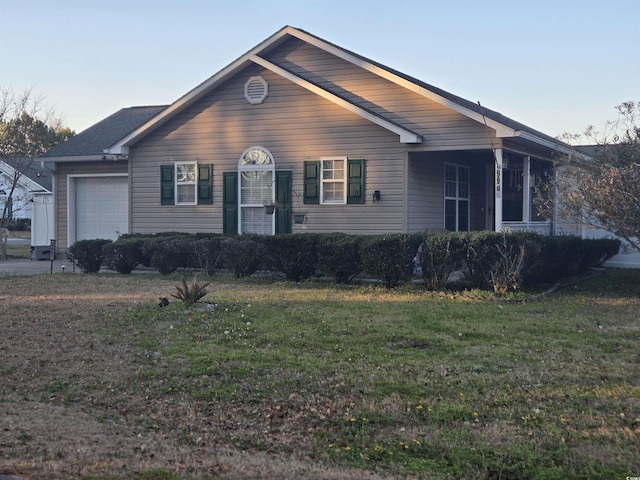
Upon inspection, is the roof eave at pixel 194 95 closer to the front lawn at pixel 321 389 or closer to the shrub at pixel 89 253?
the shrub at pixel 89 253

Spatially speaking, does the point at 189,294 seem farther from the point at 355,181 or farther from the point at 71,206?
the point at 71,206

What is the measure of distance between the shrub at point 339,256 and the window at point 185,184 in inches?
199

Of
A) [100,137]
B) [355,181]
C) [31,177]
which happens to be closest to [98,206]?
[100,137]

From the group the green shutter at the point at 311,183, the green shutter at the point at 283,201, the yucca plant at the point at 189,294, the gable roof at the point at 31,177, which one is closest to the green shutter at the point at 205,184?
the green shutter at the point at 283,201

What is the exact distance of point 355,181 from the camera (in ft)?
56.9

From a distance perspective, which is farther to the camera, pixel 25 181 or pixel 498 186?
pixel 25 181

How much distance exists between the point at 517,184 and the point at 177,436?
16.4m

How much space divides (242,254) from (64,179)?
9233mm

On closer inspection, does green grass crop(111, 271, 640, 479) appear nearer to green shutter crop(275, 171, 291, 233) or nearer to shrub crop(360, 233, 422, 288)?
shrub crop(360, 233, 422, 288)

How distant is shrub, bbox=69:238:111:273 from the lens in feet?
57.8

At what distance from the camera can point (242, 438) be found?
6.06m

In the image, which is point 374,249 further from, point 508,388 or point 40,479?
point 40,479

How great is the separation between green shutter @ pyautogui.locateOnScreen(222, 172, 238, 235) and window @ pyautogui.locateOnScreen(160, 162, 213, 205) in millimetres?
491

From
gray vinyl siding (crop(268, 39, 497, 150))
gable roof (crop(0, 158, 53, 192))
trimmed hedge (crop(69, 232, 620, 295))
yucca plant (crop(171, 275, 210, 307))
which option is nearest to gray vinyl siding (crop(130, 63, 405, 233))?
gray vinyl siding (crop(268, 39, 497, 150))
